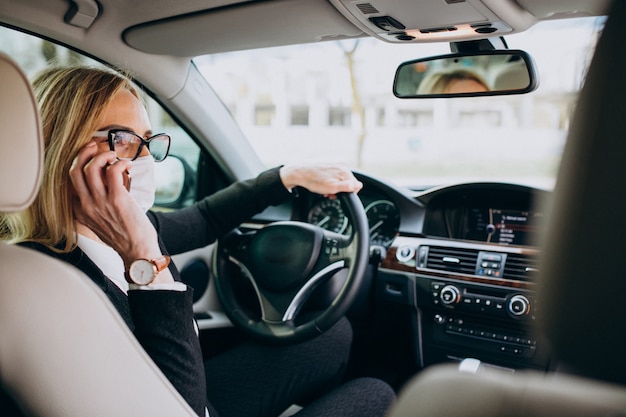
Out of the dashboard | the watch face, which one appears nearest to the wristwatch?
the watch face

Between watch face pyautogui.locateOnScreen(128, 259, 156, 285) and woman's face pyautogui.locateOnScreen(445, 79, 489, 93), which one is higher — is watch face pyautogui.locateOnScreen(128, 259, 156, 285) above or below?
below

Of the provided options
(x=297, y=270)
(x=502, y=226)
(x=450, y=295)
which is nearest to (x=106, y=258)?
(x=297, y=270)

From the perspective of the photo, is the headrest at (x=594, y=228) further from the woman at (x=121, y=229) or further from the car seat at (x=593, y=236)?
the woman at (x=121, y=229)

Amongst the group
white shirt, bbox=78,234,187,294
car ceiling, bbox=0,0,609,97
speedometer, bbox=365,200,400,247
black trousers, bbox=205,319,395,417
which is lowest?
black trousers, bbox=205,319,395,417

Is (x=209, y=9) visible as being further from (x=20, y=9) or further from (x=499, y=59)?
(x=499, y=59)

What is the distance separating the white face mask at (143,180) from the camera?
1.93m

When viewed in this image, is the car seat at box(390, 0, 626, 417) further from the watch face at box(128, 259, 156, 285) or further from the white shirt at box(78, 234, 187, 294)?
the white shirt at box(78, 234, 187, 294)

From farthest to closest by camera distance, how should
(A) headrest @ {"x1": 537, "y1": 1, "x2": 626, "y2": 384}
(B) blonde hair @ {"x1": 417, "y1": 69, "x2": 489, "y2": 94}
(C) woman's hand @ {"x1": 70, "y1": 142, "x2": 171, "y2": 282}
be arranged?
(B) blonde hair @ {"x1": 417, "y1": 69, "x2": 489, "y2": 94} < (C) woman's hand @ {"x1": 70, "y1": 142, "x2": 171, "y2": 282} < (A) headrest @ {"x1": 537, "y1": 1, "x2": 626, "y2": 384}

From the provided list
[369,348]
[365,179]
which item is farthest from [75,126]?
[369,348]

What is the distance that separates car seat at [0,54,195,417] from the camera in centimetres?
116

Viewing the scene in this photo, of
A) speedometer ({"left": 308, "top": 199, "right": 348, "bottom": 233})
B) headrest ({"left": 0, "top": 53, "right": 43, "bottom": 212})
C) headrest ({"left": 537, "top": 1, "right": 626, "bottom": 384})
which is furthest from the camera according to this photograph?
speedometer ({"left": 308, "top": 199, "right": 348, "bottom": 233})

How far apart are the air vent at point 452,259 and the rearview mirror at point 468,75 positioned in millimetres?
726

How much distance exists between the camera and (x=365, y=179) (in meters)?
3.16

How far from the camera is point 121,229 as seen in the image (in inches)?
63.3
